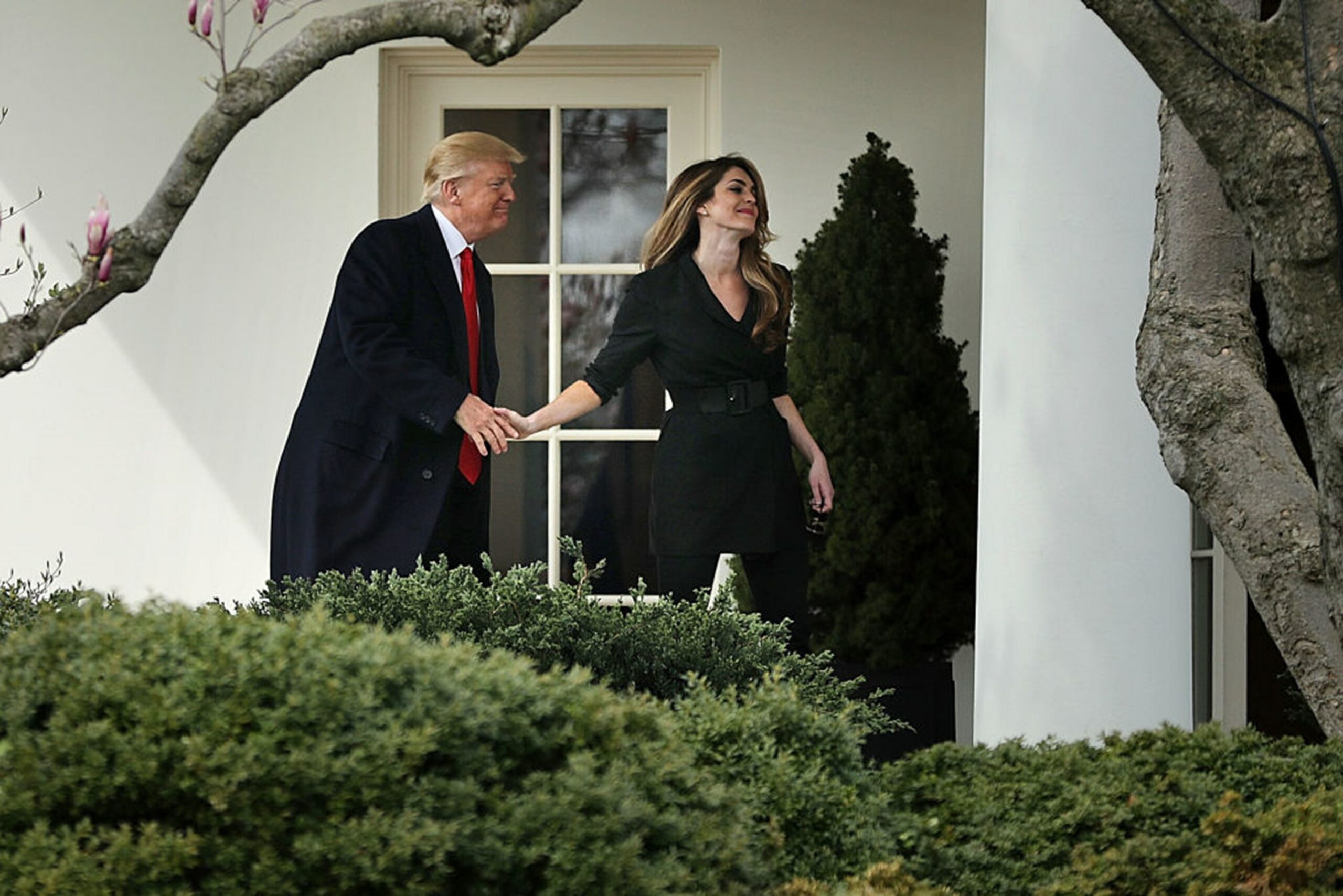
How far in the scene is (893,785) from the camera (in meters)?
2.85

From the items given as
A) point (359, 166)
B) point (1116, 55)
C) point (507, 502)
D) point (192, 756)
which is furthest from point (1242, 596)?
point (192, 756)

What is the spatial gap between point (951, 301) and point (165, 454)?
2831 mm

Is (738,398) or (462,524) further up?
(738,398)

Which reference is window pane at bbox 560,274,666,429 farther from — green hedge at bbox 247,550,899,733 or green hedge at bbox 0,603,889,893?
green hedge at bbox 0,603,889,893

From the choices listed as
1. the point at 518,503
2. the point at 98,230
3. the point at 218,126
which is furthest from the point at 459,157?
the point at 98,230

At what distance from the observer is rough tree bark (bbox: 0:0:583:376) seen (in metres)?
2.32

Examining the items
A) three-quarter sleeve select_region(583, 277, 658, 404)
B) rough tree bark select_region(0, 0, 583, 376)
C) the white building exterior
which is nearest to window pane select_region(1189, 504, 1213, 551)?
the white building exterior

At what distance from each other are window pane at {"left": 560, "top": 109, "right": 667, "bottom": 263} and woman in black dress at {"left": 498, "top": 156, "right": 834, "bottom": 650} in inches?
26.0

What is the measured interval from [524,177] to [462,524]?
4.79 feet

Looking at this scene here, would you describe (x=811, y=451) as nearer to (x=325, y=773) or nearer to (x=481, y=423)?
(x=481, y=423)

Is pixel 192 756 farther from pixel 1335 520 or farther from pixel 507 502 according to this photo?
pixel 507 502

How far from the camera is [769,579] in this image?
532 centimetres

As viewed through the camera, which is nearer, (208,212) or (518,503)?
(208,212)

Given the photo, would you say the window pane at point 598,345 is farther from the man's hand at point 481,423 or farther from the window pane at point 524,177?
the man's hand at point 481,423
